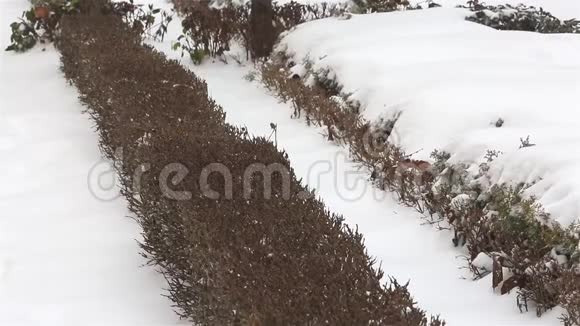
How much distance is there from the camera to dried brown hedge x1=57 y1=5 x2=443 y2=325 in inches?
92.0

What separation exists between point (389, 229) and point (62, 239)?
7.47ft

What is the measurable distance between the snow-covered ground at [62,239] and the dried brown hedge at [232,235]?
0.24 metres

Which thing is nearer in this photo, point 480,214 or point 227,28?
point 480,214

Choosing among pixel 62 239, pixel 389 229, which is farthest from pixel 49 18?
pixel 389 229

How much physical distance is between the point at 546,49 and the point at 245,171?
14.3 feet

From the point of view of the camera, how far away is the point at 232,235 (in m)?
2.80

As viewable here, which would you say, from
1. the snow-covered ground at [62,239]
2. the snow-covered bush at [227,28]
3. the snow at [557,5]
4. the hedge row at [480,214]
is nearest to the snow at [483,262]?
the hedge row at [480,214]

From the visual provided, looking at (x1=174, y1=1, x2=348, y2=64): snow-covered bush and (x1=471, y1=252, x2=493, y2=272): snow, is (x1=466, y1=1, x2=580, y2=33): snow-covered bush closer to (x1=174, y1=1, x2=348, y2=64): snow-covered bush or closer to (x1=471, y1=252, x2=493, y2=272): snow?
(x1=174, y1=1, x2=348, y2=64): snow-covered bush

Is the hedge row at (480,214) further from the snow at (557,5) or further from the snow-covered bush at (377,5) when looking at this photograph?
the snow at (557,5)

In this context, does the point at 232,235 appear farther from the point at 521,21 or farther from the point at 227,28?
the point at 521,21

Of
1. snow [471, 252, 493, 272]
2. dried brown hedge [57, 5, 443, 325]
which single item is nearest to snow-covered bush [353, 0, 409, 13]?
dried brown hedge [57, 5, 443, 325]

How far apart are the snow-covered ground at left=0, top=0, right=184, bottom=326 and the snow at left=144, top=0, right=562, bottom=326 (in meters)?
1.44

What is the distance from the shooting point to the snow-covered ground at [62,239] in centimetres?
354

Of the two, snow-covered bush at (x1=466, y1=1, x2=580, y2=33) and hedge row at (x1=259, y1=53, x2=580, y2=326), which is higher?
snow-covered bush at (x1=466, y1=1, x2=580, y2=33)
